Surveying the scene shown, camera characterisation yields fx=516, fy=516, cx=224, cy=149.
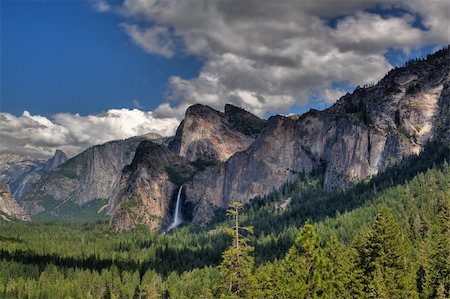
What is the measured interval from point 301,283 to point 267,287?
12.1 meters

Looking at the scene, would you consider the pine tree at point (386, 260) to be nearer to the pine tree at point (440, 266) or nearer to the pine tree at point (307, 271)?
the pine tree at point (440, 266)

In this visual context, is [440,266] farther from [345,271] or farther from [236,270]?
[236,270]

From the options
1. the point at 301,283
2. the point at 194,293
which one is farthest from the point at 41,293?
the point at 301,283

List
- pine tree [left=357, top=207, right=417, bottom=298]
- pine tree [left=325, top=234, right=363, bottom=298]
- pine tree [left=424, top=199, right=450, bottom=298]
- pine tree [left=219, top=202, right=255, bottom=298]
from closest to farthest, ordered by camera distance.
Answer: pine tree [left=219, top=202, right=255, bottom=298] → pine tree [left=325, top=234, right=363, bottom=298] → pine tree [left=357, top=207, right=417, bottom=298] → pine tree [left=424, top=199, right=450, bottom=298]

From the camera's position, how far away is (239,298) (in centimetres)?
4834

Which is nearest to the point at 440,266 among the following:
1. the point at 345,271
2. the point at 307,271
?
the point at 345,271

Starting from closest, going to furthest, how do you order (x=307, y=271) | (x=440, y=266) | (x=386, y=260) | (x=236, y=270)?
1. (x=236, y=270)
2. (x=307, y=271)
3. (x=386, y=260)
4. (x=440, y=266)

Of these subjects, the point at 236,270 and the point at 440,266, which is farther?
the point at 440,266

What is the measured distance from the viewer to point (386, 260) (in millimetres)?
73250

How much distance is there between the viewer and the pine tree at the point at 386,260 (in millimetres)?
72500

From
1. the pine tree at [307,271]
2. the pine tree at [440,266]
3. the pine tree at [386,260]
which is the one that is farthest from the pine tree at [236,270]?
the pine tree at [440,266]

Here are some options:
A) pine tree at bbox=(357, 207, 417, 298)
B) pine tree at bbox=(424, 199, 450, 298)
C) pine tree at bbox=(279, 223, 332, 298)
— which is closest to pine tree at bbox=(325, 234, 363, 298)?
pine tree at bbox=(357, 207, 417, 298)

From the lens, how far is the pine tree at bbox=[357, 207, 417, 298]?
72500mm

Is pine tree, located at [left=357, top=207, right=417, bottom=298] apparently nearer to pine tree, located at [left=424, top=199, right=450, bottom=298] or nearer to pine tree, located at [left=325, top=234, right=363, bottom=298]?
pine tree, located at [left=325, top=234, right=363, bottom=298]
